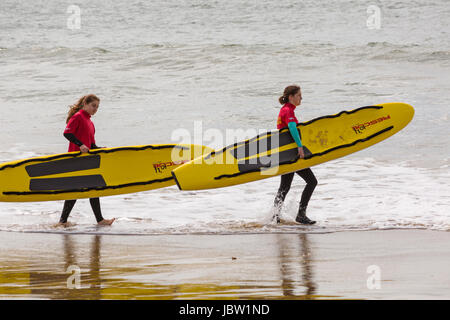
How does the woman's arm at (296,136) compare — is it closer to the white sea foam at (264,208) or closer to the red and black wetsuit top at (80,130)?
the white sea foam at (264,208)

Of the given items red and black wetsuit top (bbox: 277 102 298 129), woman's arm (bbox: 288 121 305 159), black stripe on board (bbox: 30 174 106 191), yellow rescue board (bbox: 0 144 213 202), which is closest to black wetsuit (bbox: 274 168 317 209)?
woman's arm (bbox: 288 121 305 159)

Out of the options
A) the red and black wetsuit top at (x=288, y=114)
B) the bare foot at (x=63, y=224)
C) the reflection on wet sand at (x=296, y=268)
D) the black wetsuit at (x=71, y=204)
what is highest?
the red and black wetsuit top at (x=288, y=114)

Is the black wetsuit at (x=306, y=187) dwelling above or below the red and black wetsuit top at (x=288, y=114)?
below

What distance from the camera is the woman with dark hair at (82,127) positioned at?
270 inches

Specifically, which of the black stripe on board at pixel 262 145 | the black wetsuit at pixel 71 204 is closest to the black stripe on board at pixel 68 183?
the black wetsuit at pixel 71 204

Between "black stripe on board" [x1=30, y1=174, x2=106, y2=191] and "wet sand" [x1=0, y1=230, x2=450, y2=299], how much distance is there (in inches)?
36.9

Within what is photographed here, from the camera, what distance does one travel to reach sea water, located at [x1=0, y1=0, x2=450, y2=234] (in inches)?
308

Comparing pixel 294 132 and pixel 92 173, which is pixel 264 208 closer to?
pixel 294 132

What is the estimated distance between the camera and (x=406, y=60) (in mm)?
22250

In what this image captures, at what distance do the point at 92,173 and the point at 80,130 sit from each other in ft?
2.19

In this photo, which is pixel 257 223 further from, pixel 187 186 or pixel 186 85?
pixel 186 85

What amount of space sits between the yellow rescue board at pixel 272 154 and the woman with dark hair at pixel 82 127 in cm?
92

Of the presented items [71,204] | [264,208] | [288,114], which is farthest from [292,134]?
[71,204]

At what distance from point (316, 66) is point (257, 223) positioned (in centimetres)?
1560
